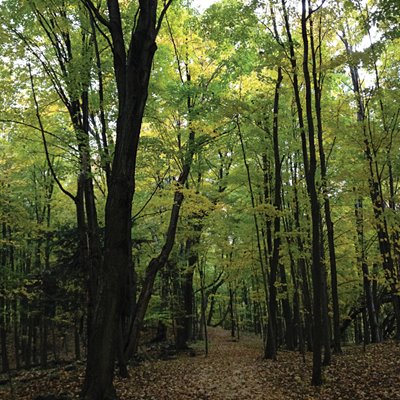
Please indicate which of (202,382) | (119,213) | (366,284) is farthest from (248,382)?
(366,284)

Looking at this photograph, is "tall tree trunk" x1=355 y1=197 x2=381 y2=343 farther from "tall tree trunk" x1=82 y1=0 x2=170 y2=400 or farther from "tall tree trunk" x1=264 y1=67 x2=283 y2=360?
"tall tree trunk" x1=82 y1=0 x2=170 y2=400

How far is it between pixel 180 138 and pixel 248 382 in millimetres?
9078

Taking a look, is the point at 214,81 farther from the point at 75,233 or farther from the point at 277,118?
the point at 75,233

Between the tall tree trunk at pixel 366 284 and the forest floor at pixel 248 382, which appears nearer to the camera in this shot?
the forest floor at pixel 248 382

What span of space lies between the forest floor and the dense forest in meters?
0.70

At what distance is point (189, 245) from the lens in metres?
19.8

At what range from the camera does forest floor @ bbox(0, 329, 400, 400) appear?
7.91m

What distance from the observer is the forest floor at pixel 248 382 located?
26.0 ft

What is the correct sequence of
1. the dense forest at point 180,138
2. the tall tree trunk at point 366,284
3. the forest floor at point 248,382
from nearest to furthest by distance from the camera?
the dense forest at point 180,138
the forest floor at point 248,382
the tall tree trunk at point 366,284

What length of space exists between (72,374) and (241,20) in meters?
12.8

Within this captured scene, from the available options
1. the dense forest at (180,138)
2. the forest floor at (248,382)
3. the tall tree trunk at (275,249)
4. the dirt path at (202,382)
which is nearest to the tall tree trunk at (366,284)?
the dense forest at (180,138)

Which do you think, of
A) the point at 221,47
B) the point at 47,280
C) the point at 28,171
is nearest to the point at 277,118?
the point at 221,47

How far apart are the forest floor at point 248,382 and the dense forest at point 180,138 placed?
699mm

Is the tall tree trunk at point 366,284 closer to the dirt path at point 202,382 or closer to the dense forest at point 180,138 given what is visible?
the dense forest at point 180,138
